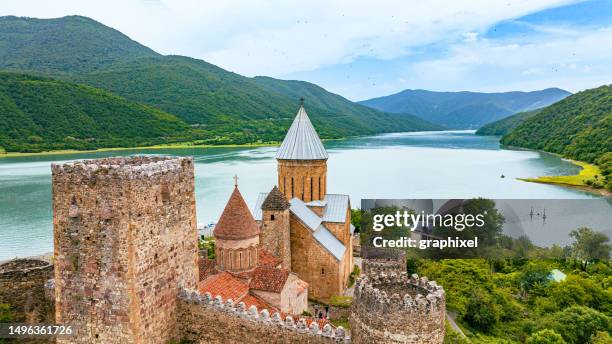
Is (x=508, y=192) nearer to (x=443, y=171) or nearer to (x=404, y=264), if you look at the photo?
(x=443, y=171)

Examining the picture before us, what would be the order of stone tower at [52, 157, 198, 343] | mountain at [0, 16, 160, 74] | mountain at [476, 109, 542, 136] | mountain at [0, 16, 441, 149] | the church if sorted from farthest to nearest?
1. mountain at [476, 109, 542, 136]
2. mountain at [0, 16, 160, 74]
3. mountain at [0, 16, 441, 149]
4. the church
5. stone tower at [52, 157, 198, 343]

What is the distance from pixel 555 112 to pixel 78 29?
16638 cm

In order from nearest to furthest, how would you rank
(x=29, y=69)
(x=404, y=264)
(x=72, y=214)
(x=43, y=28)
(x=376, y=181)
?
1. (x=72, y=214)
2. (x=404, y=264)
3. (x=376, y=181)
4. (x=29, y=69)
5. (x=43, y=28)

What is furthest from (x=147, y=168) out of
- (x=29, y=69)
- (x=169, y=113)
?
(x=29, y=69)

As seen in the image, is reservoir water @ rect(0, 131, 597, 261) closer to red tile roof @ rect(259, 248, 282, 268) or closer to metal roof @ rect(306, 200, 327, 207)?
metal roof @ rect(306, 200, 327, 207)

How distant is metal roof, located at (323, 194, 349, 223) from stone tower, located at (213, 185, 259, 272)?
5.87 m

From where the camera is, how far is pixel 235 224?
448 inches

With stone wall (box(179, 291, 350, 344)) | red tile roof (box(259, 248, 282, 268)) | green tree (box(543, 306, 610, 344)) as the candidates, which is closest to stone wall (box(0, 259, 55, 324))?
stone wall (box(179, 291, 350, 344))

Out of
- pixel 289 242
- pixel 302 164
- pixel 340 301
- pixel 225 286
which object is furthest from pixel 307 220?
pixel 225 286

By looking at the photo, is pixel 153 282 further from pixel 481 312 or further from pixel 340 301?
pixel 481 312

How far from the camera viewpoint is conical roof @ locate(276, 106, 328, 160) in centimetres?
1733

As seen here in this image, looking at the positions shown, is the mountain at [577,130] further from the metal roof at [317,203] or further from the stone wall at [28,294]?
the stone wall at [28,294]

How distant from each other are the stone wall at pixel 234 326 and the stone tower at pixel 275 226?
7073mm

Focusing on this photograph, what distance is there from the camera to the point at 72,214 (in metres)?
6.19
